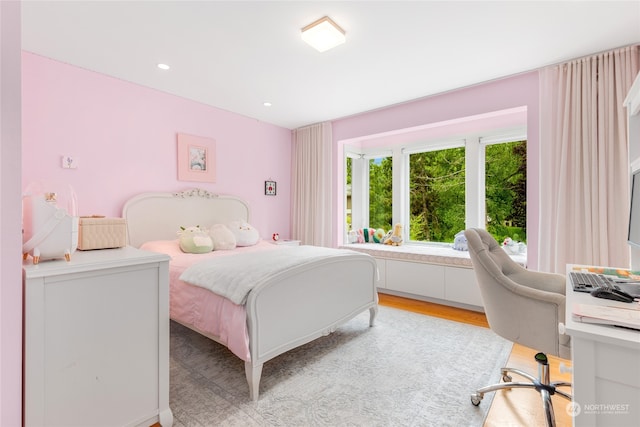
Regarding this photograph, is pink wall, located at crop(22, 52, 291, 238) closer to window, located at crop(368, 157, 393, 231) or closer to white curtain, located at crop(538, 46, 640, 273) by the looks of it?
window, located at crop(368, 157, 393, 231)

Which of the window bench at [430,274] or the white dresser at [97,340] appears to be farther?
the window bench at [430,274]

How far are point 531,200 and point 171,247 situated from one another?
369cm

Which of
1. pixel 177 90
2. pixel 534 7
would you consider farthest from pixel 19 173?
pixel 534 7

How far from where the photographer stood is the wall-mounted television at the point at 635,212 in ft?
5.34

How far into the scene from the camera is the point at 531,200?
294 cm

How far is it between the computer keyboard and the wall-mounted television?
0.33 metres

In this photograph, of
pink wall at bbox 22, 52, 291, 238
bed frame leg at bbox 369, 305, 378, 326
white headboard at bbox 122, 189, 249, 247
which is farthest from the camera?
white headboard at bbox 122, 189, 249, 247

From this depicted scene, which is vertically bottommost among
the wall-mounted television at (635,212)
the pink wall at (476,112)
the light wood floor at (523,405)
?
the light wood floor at (523,405)

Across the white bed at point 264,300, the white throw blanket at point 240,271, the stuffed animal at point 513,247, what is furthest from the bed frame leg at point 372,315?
the stuffed animal at point 513,247

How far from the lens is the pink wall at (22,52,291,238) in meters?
2.52

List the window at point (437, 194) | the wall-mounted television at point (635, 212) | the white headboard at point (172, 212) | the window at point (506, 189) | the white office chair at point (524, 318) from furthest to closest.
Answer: the window at point (437, 194)
the window at point (506, 189)
the white headboard at point (172, 212)
the wall-mounted television at point (635, 212)
the white office chair at point (524, 318)

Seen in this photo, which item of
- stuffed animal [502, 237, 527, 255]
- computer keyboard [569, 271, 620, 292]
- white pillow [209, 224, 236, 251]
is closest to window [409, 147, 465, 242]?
stuffed animal [502, 237, 527, 255]

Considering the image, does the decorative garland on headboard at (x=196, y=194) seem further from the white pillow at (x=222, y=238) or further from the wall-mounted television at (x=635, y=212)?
the wall-mounted television at (x=635, y=212)

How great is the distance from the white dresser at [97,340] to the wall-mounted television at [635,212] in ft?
8.58
